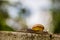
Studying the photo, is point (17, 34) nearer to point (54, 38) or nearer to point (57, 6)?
point (54, 38)

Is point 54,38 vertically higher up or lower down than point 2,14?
higher up

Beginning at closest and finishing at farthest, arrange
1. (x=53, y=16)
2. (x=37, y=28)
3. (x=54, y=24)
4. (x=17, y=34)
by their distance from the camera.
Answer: (x=17, y=34) < (x=37, y=28) < (x=54, y=24) < (x=53, y=16)

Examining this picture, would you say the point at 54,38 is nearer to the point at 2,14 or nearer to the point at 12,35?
the point at 12,35

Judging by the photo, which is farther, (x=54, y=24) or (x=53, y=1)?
(x=53, y=1)

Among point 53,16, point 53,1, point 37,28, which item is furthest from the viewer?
point 53,1

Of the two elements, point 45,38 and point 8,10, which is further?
point 8,10

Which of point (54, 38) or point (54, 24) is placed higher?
point (54, 38)

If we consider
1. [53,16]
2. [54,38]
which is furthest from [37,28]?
[53,16]

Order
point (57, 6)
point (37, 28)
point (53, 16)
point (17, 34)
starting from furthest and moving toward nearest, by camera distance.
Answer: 1. point (57, 6)
2. point (53, 16)
3. point (37, 28)
4. point (17, 34)

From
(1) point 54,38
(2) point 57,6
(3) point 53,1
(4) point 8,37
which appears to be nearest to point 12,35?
(4) point 8,37
